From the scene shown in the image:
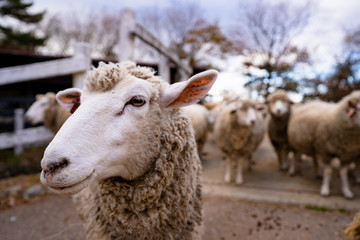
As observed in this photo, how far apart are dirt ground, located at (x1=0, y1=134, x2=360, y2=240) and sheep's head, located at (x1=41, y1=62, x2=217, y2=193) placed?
1757 mm

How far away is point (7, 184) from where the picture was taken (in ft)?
11.2

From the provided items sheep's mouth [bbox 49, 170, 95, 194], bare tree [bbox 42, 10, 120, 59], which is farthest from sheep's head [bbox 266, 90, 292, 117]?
bare tree [bbox 42, 10, 120, 59]

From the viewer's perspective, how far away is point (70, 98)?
1.73 metres

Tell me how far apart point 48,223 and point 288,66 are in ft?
30.3

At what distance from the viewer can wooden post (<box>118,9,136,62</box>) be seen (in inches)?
154

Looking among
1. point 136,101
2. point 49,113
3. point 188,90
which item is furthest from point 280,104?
Answer: point 49,113

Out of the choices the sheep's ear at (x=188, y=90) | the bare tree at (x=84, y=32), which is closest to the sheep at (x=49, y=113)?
the sheep's ear at (x=188, y=90)

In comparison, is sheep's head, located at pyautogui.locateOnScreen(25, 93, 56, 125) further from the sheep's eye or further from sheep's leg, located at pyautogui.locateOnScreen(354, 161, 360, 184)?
sheep's leg, located at pyautogui.locateOnScreen(354, 161, 360, 184)

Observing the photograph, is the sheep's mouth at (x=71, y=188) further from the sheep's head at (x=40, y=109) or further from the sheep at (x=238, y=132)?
the sheep's head at (x=40, y=109)

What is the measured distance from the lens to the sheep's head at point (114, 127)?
976 mm

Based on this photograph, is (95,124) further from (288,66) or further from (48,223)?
(288,66)

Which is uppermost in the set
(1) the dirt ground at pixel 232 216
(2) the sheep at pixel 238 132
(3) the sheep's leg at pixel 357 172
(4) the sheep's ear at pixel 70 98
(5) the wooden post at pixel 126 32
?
(5) the wooden post at pixel 126 32

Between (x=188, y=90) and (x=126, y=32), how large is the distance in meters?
3.11

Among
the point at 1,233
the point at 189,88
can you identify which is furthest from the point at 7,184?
the point at 189,88
